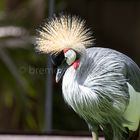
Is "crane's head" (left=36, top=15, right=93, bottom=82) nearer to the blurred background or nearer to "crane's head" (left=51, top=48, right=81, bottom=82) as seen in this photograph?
"crane's head" (left=51, top=48, right=81, bottom=82)

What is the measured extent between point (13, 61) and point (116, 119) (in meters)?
3.36

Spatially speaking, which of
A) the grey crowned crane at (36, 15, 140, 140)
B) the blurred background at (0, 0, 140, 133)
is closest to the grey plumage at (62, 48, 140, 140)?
the grey crowned crane at (36, 15, 140, 140)

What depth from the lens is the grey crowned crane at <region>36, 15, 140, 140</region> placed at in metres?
1.28

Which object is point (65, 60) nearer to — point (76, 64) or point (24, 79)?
point (76, 64)

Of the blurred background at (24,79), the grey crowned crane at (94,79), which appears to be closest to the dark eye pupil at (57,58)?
the grey crowned crane at (94,79)

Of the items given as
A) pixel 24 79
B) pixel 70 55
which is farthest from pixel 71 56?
pixel 24 79

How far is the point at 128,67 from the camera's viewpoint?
52.1 inches

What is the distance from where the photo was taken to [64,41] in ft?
4.35

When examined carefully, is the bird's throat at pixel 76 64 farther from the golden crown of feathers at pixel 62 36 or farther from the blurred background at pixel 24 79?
the blurred background at pixel 24 79

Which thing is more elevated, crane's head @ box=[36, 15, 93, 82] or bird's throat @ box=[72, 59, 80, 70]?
crane's head @ box=[36, 15, 93, 82]

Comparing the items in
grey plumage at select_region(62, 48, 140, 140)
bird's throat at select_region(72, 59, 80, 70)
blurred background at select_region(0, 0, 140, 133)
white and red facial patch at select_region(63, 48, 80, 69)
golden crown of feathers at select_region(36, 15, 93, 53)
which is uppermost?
golden crown of feathers at select_region(36, 15, 93, 53)

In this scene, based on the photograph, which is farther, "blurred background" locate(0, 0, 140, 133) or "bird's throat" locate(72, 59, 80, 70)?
"blurred background" locate(0, 0, 140, 133)

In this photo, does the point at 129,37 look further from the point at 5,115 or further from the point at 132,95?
the point at 132,95

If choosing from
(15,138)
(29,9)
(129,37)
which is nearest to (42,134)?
(15,138)
